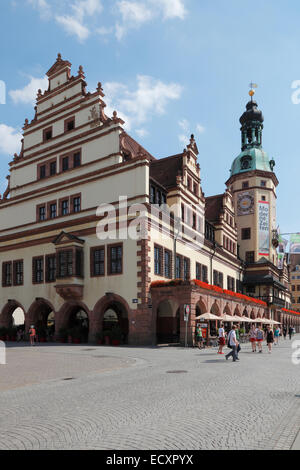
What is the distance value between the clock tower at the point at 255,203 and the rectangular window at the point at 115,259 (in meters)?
33.6

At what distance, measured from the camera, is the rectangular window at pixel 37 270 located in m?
39.7

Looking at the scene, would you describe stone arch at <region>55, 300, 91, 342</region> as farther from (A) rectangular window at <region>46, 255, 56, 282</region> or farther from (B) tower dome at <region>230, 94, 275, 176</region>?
(B) tower dome at <region>230, 94, 275, 176</region>

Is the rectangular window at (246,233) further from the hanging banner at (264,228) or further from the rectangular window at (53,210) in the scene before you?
the rectangular window at (53,210)

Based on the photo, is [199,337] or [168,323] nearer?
[199,337]

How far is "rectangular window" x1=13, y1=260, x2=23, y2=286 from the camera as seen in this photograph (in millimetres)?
41594

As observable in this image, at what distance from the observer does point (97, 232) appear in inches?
1400

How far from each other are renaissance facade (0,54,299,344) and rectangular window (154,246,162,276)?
0.08 meters

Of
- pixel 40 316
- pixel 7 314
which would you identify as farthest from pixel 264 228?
pixel 7 314

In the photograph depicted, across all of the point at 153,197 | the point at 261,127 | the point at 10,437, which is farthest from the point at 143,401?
the point at 261,127

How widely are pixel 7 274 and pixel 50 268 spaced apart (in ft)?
22.3

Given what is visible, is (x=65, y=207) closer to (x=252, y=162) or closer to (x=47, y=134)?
(x=47, y=134)

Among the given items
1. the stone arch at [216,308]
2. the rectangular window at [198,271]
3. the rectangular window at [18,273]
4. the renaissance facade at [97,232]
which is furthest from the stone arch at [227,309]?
the rectangular window at [18,273]

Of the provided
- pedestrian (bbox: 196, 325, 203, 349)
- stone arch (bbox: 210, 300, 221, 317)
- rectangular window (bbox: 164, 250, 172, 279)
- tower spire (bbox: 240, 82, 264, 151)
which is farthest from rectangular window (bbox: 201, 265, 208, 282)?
tower spire (bbox: 240, 82, 264, 151)

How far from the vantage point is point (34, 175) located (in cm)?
4244
